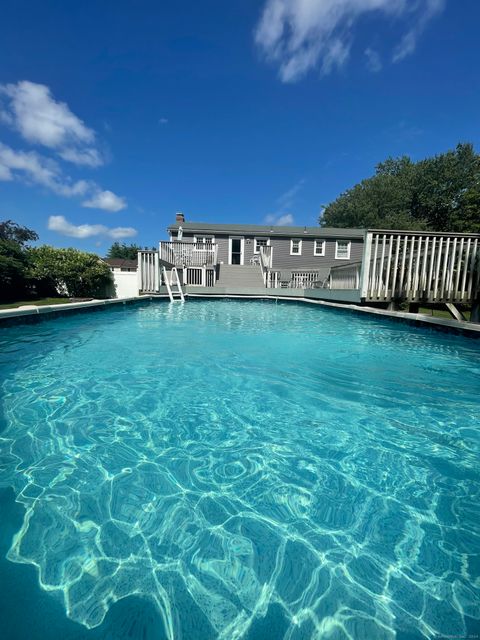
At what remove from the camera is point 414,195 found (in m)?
30.9

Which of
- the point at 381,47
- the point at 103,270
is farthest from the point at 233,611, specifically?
the point at 381,47

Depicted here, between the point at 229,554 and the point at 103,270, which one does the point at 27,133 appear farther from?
the point at 229,554

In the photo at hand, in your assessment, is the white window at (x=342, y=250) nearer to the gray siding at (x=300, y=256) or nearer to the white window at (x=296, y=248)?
the gray siding at (x=300, y=256)

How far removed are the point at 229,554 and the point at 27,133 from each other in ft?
79.0

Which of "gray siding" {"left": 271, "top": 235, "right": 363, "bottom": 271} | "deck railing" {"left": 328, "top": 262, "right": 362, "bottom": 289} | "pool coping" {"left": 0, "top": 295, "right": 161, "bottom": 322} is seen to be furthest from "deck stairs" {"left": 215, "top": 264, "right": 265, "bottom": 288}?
"pool coping" {"left": 0, "top": 295, "right": 161, "bottom": 322}

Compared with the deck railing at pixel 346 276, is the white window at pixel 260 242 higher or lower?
higher

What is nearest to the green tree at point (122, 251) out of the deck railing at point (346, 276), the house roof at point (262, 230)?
the house roof at point (262, 230)

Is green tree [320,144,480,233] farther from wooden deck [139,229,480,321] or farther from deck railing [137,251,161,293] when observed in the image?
deck railing [137,251,161,293]

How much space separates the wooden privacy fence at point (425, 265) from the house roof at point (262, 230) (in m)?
14.3

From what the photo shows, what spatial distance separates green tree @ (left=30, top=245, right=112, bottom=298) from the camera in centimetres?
1292

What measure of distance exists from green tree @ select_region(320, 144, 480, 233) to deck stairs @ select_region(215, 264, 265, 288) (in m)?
17.9

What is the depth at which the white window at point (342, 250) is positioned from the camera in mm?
21625

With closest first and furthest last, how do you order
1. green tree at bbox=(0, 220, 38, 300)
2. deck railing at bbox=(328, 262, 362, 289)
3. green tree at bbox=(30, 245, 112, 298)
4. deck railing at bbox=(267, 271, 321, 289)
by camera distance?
1. deck railing at bbox=(328, 262, 362, 289)
2. green tree at bbox=(0, 220, 38, 300)
3. green tree at bbox=(30, 245, 112, 298)
4. deck railing at bbox=(267, 271, 321, 289)

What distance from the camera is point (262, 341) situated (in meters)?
5.73
